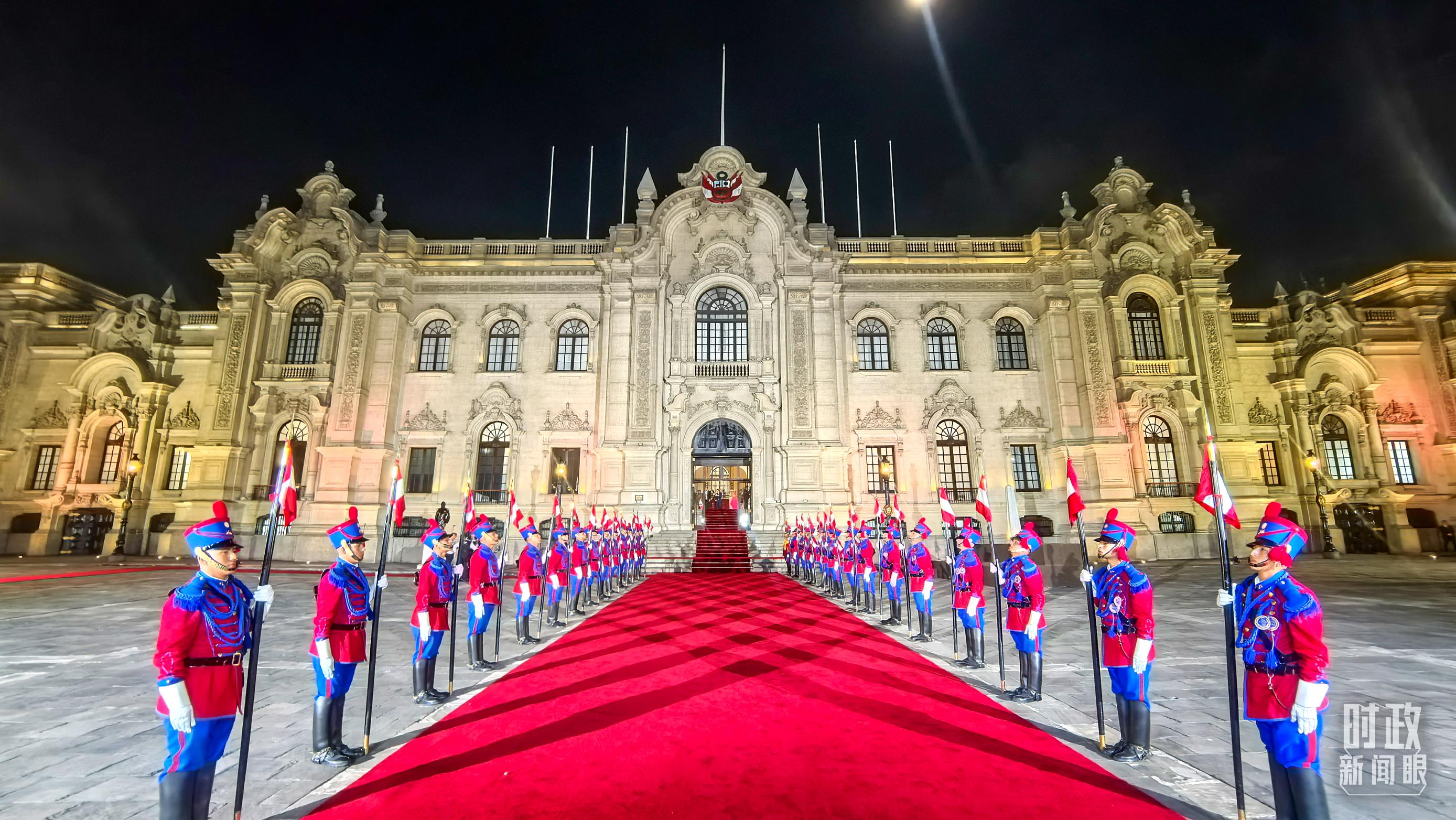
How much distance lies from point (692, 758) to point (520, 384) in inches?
924

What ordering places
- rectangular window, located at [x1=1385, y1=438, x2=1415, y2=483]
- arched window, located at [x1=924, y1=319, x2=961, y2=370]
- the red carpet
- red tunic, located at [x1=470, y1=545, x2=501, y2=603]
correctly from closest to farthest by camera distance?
the red carpet < red tunic, located at [x1=470, y1=545, x2=501, y2=603] < rectangular window, located at [x1=1385, y1=438, x2=1415, y2=483] < arched window, located at [x1=924, y1=319, x2=961, y2=370]

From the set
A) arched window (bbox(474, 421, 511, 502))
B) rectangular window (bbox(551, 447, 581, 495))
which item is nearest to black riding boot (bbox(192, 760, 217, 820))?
rectangular window (bbox(551, 447, 581, 495))

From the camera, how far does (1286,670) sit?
3412mm

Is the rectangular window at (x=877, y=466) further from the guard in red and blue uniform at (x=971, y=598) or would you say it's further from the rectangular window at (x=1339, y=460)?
the rectangular window at (x=1339, y=460)

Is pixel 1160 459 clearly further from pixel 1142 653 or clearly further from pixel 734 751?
pixel 734 751

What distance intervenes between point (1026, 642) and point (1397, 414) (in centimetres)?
3251

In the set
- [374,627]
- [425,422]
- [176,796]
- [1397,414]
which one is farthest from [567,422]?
[1397,414]

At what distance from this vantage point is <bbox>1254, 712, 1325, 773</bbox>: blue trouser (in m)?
3.31

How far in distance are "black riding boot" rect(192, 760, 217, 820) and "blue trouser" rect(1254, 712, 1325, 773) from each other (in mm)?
6084

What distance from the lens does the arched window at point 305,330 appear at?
2545cm

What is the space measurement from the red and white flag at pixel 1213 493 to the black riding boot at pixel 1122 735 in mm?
1671

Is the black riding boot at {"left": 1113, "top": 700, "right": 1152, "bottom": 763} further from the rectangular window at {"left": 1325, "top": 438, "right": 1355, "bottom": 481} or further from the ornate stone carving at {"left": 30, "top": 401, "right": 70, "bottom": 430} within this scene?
the ornate stone carving at {"left": 30, "top": 401, "right": 70, "bottom": 430}

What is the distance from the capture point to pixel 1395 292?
27.2 m

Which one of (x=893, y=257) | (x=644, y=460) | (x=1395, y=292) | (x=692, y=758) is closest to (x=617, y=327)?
(x=644, y=460)
